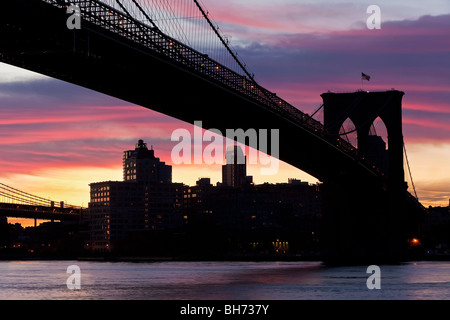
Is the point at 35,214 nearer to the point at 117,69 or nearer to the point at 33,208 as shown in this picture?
the point at 33,208

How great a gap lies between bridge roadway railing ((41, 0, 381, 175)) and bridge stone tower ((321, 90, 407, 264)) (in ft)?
31.3

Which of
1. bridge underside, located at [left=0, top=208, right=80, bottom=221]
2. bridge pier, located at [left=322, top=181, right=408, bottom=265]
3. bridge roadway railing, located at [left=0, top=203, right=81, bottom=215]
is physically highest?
bridge roadway railing, located at [left=0, top=203, right=81, bottom=215]

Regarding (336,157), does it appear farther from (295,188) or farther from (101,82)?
(295,188)

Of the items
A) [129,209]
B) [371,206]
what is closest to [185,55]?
[371,206]

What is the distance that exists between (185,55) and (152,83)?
1790mm

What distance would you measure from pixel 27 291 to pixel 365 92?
135ft

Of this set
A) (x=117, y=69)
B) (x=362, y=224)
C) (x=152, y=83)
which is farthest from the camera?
(x=362, y=224)

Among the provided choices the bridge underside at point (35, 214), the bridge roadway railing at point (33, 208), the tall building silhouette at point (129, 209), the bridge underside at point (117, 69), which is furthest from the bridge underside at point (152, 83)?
the tall building silhouette at point (129, 209)

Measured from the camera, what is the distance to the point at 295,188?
7657 inches

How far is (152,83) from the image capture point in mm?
40656

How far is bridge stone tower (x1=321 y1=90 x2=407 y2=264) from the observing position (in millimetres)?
69875

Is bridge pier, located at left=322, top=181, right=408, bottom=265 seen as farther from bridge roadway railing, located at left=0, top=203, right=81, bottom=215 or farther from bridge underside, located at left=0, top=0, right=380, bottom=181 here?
bridge roadway railing, located at left=0, top=203, right=81, bottom=215

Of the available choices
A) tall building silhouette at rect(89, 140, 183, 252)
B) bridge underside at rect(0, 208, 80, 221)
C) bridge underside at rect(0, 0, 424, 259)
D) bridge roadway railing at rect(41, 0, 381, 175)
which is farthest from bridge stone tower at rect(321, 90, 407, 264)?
tall building silhouette at rect(89, 140, 183, 252)

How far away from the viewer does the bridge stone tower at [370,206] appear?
6988 cm
